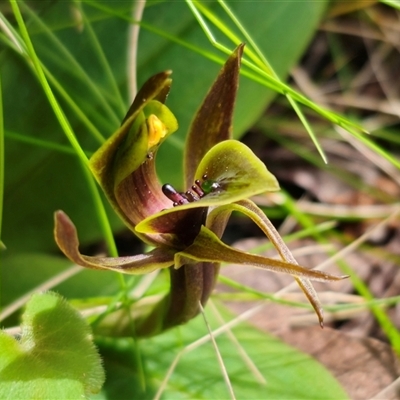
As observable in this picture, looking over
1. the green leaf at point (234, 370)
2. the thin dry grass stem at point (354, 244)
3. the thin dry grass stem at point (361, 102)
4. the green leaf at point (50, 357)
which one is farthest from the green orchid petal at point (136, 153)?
the thin dry grass stem at point (361, 102)

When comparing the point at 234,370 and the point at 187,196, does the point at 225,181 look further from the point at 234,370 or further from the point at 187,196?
the point at 234,370

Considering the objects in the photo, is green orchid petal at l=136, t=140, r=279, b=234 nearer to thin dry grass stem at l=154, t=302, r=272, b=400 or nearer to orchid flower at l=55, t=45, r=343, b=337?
orchid flower at l=55, t=45, r=343, b=337

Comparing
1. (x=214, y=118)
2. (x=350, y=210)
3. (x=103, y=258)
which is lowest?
(x=350, y=210)

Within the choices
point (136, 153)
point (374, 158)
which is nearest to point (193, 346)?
point (136, 153)

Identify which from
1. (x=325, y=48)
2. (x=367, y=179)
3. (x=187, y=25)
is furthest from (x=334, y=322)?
(x=325, y=48)

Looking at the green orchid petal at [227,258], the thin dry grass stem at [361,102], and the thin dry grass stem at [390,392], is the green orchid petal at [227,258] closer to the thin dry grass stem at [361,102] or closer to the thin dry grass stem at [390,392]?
the thin dry grass stem at [390,392]

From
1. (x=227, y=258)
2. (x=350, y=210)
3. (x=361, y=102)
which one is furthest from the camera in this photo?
(x=361, y=102)

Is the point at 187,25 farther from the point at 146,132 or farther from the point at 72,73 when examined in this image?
the point at 146,132
